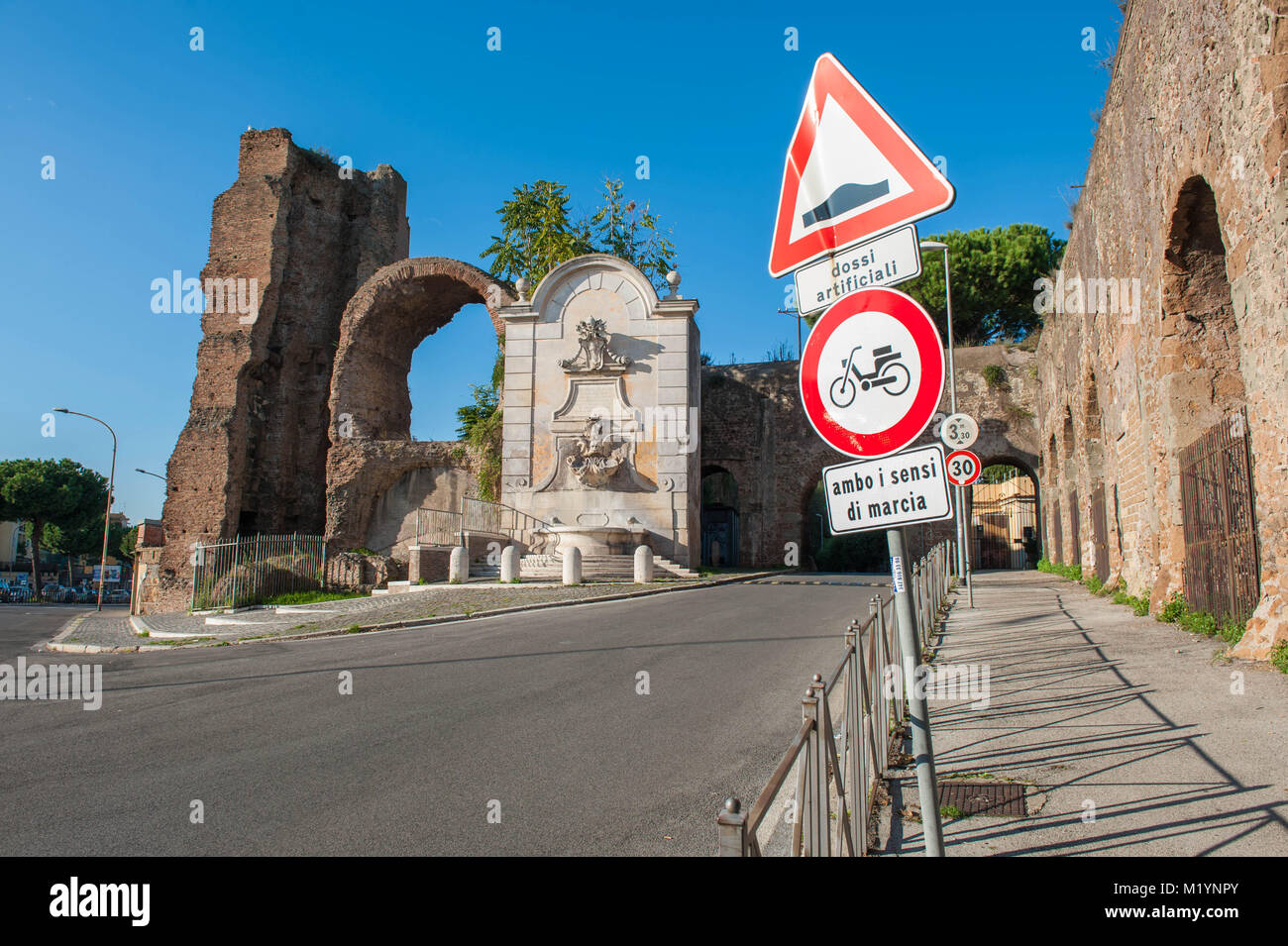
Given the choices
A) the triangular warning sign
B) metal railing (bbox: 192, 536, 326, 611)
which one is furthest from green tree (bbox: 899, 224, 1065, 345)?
the triangular warning sign

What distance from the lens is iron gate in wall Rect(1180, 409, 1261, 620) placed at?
762 centimetres

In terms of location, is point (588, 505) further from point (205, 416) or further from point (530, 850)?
point (530, 850)

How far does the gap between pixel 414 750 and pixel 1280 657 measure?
632cm

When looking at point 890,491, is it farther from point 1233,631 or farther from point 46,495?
point 46,495

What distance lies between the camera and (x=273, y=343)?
3094 cm

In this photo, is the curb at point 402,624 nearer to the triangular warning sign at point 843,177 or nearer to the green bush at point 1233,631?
the green bush at point 1233,631

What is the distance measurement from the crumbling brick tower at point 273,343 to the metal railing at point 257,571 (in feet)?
13.2

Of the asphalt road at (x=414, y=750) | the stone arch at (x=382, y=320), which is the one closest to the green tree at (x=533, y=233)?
the stone arch at (x=382, y=320)

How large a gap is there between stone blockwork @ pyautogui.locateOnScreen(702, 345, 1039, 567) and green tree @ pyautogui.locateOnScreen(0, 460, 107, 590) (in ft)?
154

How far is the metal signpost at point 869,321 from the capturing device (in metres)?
2.59

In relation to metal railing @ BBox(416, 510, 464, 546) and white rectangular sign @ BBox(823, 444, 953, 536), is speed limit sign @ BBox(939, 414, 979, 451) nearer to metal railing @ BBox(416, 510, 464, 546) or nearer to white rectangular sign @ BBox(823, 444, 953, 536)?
white rectangular sign @ BBox(823, 444, 953, 536)

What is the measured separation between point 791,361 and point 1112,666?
90.3 feet

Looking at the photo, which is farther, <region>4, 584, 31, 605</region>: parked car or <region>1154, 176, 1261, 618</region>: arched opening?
<region>4, 584, 31, 605</region>: parked car

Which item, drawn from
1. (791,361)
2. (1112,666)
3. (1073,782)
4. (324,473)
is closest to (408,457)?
(324,473)
